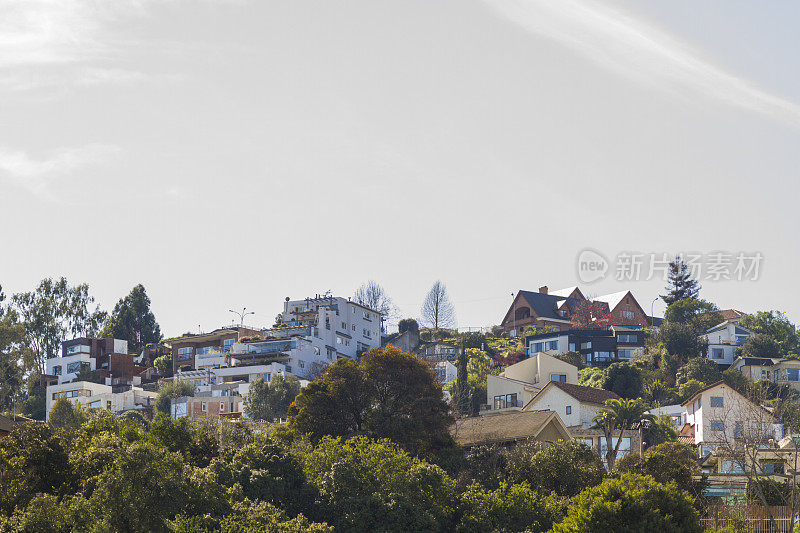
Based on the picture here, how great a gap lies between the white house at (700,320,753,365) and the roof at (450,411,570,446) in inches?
1685

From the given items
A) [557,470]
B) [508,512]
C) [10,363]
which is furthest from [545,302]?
[508,512]

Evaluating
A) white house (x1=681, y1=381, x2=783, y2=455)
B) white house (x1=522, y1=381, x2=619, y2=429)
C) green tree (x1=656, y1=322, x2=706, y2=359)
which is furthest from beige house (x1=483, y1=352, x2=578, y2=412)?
white house (x1=681, y1=381, x2=783, y2=455)

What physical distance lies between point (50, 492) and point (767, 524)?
2809cm

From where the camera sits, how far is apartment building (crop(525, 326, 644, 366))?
346ft

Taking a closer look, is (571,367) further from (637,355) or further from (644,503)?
(644,503)

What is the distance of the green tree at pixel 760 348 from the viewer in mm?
98938

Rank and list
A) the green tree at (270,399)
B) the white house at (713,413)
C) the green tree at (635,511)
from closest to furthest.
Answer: the green tree at (635,511) → the white house at (713,413) → the green tree at (270,399)

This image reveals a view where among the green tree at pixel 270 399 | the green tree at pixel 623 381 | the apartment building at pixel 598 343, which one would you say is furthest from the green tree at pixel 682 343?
the green tree at pixel 270 399

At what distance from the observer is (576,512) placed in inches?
1401

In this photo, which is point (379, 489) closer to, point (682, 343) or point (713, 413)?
point (713, 413)

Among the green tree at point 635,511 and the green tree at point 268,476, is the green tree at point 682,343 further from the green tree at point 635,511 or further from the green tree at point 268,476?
the green tree at point 635,511

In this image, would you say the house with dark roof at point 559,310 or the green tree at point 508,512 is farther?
the house with dark roof at point 559,310

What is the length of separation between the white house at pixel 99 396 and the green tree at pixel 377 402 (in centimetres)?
4788

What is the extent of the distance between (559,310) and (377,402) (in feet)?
248
